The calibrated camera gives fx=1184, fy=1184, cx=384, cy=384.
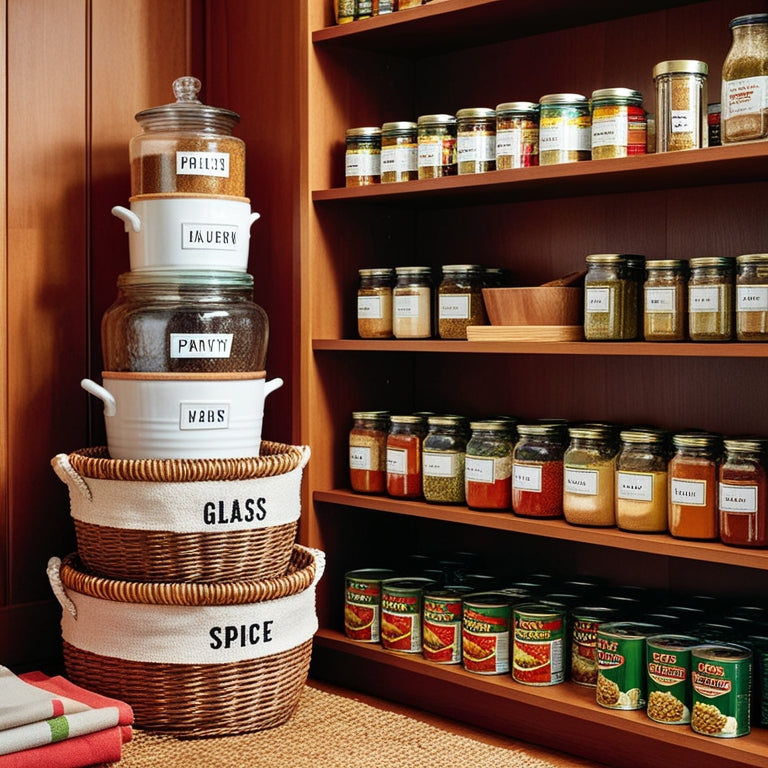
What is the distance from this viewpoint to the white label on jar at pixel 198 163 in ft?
7.64

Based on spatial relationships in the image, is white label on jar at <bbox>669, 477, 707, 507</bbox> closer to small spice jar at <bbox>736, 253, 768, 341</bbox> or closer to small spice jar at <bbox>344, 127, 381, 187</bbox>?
small spice jar at <bbox>736, 253, 768, 341</bbox>

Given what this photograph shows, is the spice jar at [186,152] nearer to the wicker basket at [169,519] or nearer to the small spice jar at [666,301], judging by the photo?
the wicker basket at [169,519]

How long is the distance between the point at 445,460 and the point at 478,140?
0.64m

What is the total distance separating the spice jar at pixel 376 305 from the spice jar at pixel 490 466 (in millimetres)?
304

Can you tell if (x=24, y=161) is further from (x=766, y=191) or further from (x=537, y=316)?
(x=766, y=191)

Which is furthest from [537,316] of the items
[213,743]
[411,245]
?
[213,743]

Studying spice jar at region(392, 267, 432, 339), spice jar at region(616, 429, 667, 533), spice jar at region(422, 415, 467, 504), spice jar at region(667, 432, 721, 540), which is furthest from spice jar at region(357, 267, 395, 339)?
spice jar at region(667, 432, 721, 540)

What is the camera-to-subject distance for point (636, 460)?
6.95 feet

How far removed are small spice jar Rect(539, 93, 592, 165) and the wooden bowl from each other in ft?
0.79

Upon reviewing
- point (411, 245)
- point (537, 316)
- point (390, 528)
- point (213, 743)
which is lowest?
point (213, 743)

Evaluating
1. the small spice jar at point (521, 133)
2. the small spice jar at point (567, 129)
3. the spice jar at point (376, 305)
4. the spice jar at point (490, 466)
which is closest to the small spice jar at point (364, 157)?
the spice jar at point (376, 305)

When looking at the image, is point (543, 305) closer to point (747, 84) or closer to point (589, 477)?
point (589, 477)

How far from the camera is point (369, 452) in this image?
2.52 meters

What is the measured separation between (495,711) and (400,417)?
24.5 inches
